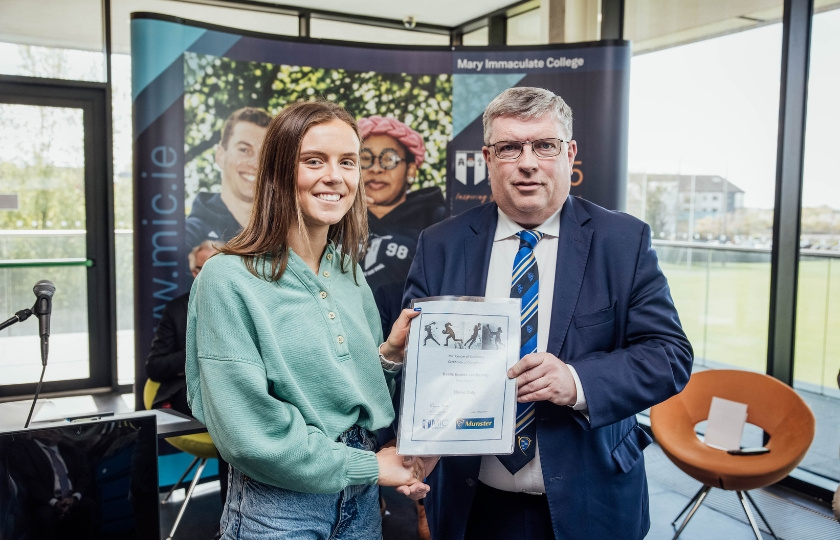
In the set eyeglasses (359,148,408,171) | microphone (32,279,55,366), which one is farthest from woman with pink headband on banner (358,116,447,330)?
microphone (32,279,55,366)

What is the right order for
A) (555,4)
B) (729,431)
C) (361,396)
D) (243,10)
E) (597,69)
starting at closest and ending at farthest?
(361,396) < (729,431) < (597,69) < (555,4) < (243,10)

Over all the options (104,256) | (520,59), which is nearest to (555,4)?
(520,59)

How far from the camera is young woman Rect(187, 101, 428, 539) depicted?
4.20 ft

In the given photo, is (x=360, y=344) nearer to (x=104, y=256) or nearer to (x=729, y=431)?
(x=729, y=431)

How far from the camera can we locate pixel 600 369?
1.60 meters

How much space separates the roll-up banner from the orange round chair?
1322mm

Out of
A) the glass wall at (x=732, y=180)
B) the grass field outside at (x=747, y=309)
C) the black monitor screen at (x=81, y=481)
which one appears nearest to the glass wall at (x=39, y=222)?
the black monitor screen at (x=81, y=481)

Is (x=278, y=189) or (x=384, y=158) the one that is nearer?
(x=278, y=189)

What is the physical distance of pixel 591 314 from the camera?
1703 millimetres

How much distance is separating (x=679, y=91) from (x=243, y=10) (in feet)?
13.7

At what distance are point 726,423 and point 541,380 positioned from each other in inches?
112

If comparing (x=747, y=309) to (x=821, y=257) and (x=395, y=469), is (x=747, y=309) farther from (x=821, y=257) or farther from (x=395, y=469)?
(x=395, y=469)

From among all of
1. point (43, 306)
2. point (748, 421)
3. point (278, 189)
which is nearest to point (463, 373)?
point (278, 189)

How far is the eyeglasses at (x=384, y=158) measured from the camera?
4508 millimetres
